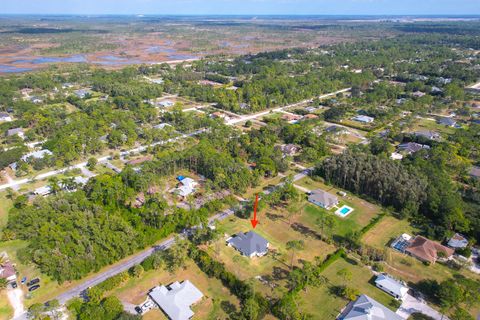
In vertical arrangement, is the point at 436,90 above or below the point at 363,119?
above

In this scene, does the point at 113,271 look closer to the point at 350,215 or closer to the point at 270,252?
the point at 270,252

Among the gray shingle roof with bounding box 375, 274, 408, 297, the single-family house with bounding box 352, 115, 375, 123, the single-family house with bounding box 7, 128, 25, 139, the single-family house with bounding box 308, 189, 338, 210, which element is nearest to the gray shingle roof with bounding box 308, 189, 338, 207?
the single-family house with bounding box 308, 189, 338, 210

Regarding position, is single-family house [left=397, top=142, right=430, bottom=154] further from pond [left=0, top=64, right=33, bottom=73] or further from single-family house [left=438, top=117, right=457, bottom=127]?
pond [left=0, top=64, right=33, bottom=73]

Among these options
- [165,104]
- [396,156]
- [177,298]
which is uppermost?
[165,104]

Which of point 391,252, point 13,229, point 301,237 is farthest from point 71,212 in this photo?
point 391,252

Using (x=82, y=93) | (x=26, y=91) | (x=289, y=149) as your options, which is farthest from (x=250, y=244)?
(x=26, y=91)

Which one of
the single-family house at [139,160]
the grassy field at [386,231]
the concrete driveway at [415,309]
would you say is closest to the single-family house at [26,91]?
the single-family house at [139,160]

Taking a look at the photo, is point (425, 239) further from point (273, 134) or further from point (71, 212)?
point (71, 212)
